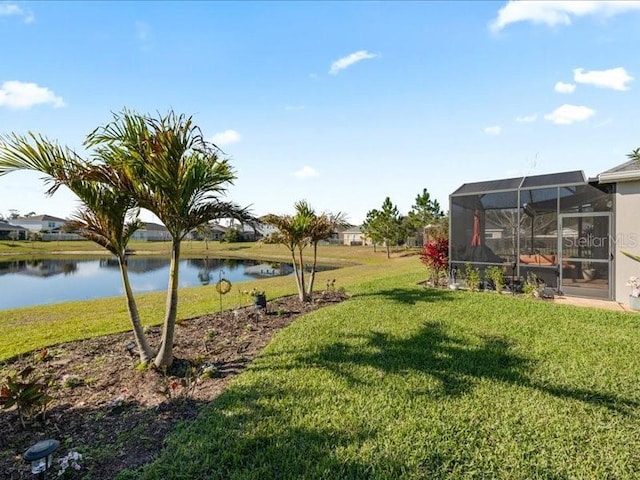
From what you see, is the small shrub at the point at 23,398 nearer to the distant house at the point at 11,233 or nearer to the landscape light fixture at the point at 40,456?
the landscape light fixture at the point at 40,456

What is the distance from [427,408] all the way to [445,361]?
129cm

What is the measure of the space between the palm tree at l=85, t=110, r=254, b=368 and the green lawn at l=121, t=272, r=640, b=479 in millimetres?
1767

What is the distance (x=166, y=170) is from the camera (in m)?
3.78

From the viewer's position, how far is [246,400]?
11.0 ft

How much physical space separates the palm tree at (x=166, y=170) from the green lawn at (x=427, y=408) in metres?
1.77

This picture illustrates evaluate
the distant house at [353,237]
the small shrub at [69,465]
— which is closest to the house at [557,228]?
the small shrub at [69,465]

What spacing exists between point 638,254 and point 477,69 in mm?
5865

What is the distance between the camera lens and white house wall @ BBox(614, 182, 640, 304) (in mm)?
7164

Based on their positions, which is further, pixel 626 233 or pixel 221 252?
pixel 221 252

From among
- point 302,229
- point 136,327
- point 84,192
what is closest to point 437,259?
point 302,229

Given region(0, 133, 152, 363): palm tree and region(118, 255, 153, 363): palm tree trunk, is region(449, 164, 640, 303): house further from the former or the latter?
region(0, 133, 152, 363): palm tree

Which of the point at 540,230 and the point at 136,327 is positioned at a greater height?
the point at 540,230

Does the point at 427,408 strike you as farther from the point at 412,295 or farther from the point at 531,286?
the point at 531,286

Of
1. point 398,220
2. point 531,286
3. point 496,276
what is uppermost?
point 398,220
